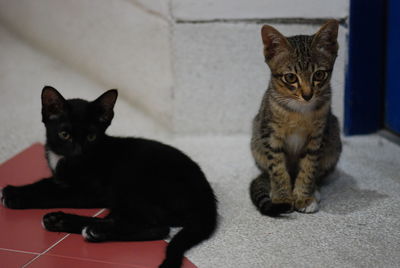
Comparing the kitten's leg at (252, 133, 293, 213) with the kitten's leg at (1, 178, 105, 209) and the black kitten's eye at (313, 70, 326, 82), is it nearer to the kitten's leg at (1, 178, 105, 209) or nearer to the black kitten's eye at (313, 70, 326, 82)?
the black kitten's eye at (313, 70, 326, 82)

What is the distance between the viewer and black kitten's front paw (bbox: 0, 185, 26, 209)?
114 inches

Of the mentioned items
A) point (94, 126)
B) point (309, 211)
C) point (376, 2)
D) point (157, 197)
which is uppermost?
point (376, 2)

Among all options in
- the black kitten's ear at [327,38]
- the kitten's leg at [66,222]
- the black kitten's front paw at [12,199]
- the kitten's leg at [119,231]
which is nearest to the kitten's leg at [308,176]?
the black kitten's ear at [327,38]

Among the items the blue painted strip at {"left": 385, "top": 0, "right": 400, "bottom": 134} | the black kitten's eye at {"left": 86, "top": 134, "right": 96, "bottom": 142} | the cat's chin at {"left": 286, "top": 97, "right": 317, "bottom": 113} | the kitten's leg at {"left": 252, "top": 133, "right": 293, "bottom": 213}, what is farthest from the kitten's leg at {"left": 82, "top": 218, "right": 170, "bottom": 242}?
the blue painted strip at {"left": 385, "top": 0, "right": 400, "bottom": 134}

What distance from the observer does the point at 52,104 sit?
8.65ft

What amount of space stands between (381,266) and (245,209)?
784 millimetres

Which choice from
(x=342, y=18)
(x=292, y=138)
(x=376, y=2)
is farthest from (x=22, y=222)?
(x=376, y=2)

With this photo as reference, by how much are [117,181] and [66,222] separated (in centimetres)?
31

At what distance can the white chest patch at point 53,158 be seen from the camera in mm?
2811

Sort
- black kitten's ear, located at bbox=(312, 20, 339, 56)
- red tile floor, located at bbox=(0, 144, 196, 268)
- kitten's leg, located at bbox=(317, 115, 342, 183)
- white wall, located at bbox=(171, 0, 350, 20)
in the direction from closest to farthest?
red tile floor, located at bbox=(0, 144, 196, 268), black kitten's ear, located at bbox=(312, 20, 339, 56), kitten's leg, located at bbox=(317, 115, 342, 183), white wall, located at bbox=(171, 0, 350, 20)

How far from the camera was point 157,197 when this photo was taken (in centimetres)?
262

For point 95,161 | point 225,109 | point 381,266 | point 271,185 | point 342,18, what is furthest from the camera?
point 225,109

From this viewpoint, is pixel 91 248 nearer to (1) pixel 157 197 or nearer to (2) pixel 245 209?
(1) pixel 157 197

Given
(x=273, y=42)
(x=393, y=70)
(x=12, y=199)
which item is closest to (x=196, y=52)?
(x=273, y=42)
